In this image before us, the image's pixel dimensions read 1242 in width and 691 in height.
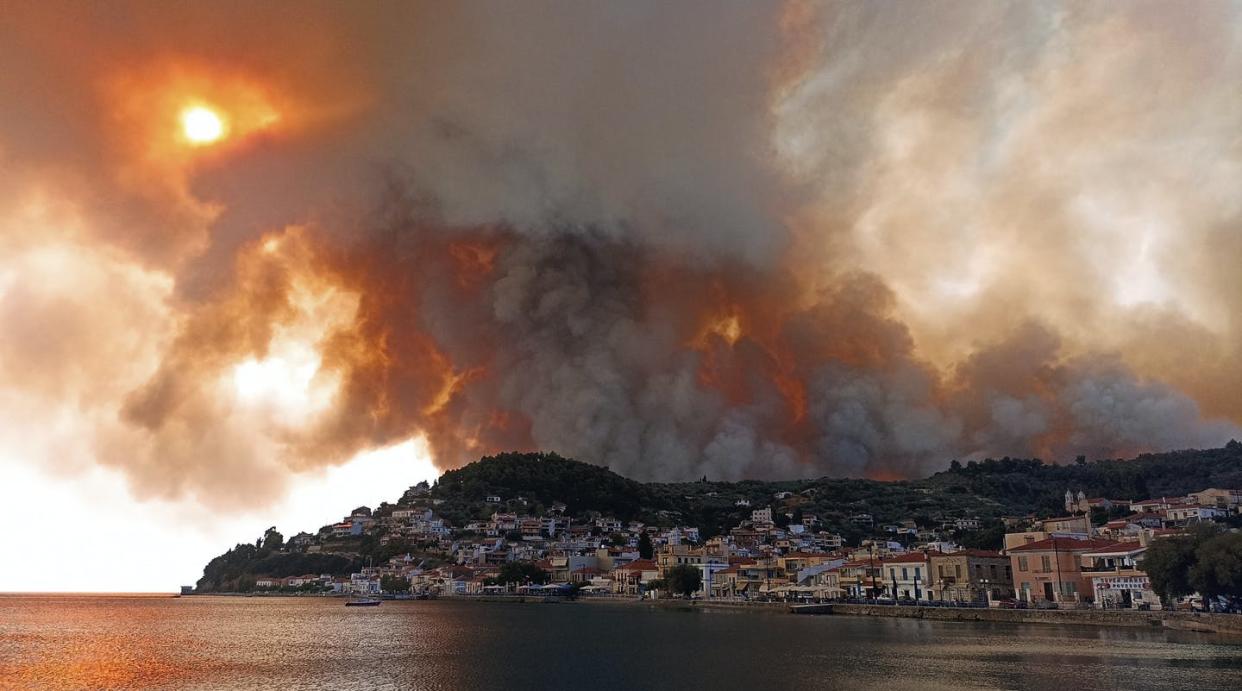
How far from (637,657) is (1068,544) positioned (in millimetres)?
32926

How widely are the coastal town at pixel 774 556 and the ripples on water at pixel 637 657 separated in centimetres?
890

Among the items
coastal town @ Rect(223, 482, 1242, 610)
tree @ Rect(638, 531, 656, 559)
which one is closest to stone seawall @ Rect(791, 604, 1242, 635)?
coastal town @ Rect(223, 482, 1242, 610)

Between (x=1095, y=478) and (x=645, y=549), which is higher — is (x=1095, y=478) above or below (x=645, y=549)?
above

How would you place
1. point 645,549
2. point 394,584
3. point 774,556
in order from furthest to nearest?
point 394,584, point 645,549, point 774,556

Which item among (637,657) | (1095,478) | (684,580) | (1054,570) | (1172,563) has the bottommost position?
(637,657)

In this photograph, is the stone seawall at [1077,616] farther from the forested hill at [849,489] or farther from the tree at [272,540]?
the tree at [272,540]

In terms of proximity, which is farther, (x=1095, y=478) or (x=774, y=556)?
(x=1095, y=478)

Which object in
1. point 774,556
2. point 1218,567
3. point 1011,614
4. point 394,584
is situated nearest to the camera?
point 1218,567

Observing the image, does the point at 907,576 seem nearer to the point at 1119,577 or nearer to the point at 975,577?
the point at 975,577

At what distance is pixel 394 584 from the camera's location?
106062mm

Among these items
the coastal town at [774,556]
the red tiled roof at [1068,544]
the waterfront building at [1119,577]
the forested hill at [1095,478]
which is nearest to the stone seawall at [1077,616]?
the coastal town at [774,556]

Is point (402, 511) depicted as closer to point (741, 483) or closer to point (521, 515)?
point (521, 515)

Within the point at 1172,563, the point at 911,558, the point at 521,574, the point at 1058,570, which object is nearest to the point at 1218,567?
the point at 1172,563

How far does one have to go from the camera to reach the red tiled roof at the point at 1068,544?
166ft
